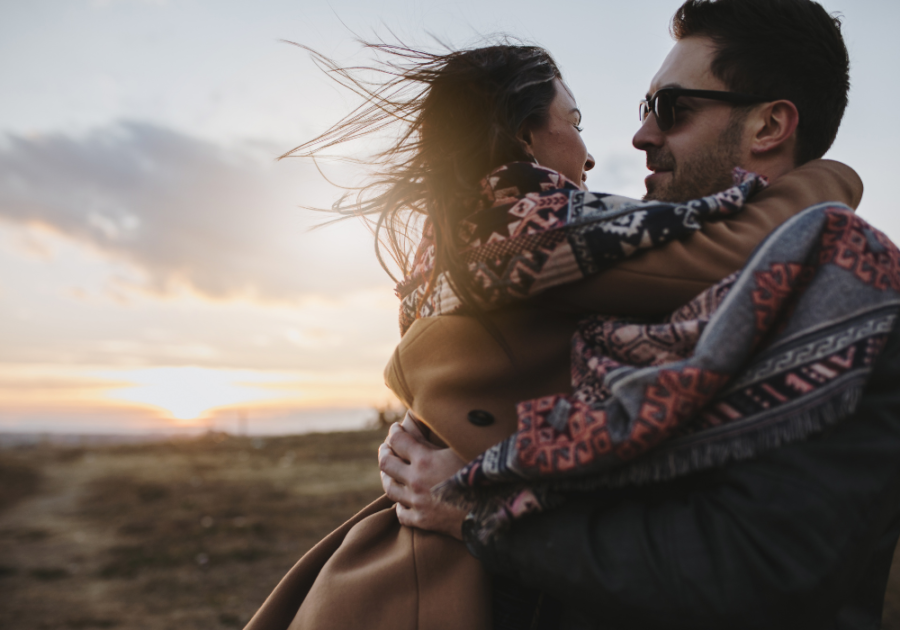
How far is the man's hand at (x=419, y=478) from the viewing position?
5.21 ft

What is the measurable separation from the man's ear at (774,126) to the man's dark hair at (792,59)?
0.17 ft

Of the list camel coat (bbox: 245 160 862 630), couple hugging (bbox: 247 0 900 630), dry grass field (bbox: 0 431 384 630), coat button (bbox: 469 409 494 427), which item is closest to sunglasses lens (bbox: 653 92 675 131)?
couple hugging (bbox: 247 0 900 630)

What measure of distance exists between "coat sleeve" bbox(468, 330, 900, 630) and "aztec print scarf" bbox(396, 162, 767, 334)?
57cm

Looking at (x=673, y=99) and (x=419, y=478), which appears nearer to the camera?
(x=419, y=478)

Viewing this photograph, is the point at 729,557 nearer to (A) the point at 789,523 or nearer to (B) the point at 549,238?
(A) the point at 789,523

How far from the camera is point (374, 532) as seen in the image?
1792mm

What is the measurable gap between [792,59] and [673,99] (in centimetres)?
51

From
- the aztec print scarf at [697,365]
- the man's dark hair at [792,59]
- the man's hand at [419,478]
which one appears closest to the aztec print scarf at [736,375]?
the aztec print scarf at [697,365]

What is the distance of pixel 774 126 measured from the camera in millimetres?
2229

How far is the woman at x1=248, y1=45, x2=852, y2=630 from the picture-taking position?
1.51 metres

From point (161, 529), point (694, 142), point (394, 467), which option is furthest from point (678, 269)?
point (161, 529)

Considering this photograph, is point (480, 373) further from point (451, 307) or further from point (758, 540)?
point (758, 540)

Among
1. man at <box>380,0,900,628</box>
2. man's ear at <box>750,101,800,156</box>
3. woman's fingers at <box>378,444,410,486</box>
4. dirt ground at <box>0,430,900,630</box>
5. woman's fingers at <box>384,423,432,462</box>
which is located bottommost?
dirt ground at <box>0,430,900,630</box>

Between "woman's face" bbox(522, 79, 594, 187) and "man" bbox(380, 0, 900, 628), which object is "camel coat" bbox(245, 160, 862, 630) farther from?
"woman's face" bbox(522, 79, 594, 187)
